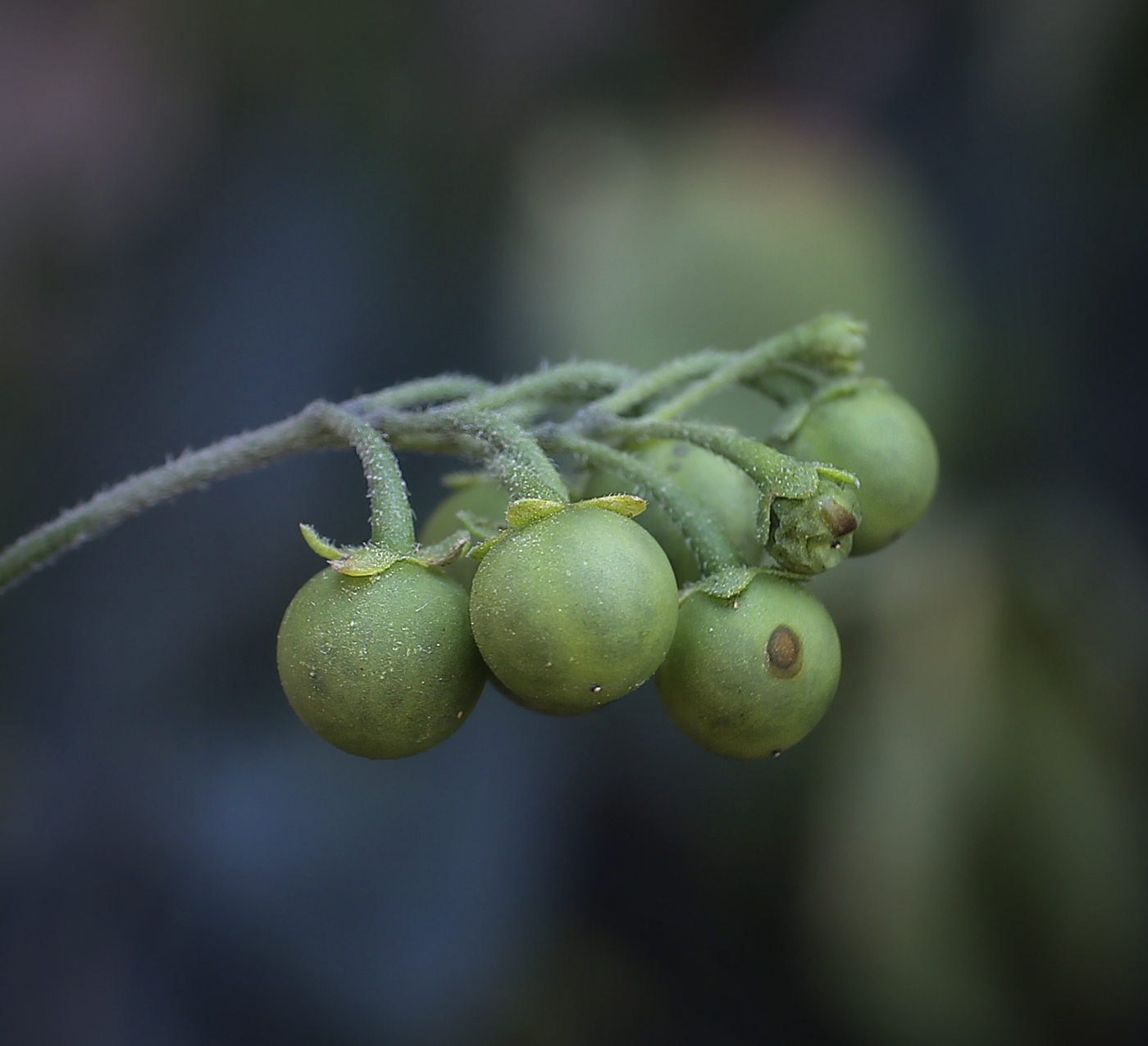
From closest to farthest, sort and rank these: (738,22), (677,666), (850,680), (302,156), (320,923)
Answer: (677,666) → (320,923) → (850,680) → (302,156) → (738,22)

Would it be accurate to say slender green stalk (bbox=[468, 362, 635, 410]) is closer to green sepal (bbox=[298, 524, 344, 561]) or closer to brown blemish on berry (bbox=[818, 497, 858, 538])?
green sepal (bbox=[298, 524, 344, 561])

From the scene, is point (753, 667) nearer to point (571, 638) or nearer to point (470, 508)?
point (571, 638)

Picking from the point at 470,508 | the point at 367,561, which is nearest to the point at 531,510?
the point at 367,561

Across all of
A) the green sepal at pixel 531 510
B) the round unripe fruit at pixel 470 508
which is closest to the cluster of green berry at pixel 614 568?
the green sepal at pixel 531 510

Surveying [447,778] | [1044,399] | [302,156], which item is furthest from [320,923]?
[1044,399]

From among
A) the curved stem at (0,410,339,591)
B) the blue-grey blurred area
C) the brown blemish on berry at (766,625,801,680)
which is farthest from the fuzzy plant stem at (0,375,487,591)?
the blue-grey blurred area

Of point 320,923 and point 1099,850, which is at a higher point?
point 1099,850

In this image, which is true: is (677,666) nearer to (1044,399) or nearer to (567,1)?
→ (1044,399)

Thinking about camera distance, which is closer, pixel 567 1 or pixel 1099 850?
pixel 1099 850
